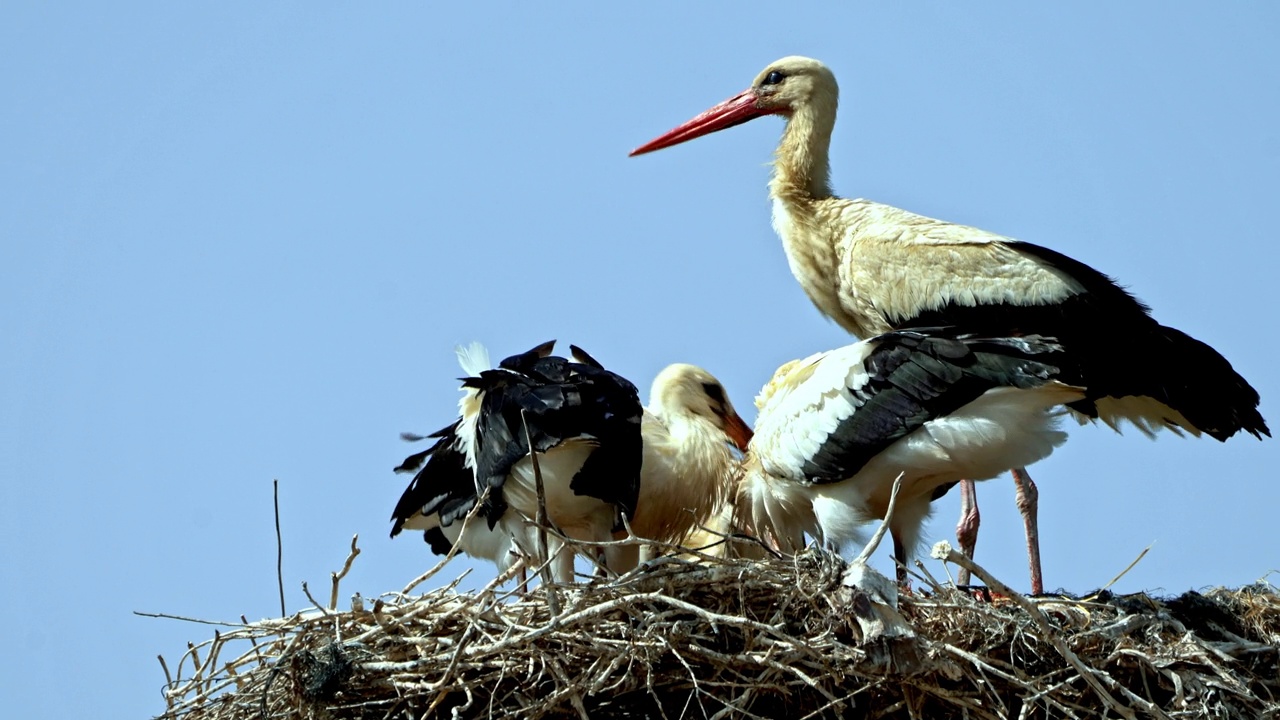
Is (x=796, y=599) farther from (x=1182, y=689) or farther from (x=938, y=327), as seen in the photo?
(x=938, y=327)

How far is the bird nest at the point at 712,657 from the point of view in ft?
19.6

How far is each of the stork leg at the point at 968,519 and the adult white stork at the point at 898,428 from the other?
67cm

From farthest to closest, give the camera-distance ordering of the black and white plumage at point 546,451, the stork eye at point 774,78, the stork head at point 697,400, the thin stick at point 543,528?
the stork eye at point 774,78 → the stork head at point 697,400 → the black and white plumage at point 546,451 → the thin stick at point 543,528

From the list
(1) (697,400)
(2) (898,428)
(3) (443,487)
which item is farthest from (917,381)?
(3) (443,487)

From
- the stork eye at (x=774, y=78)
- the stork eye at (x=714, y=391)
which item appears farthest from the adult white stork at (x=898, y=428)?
the stork eye at (x=774, y=78)

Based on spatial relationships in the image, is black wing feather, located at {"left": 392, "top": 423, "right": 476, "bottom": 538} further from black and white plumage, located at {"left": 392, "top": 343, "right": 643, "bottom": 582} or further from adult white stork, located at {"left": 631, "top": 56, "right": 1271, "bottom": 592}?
adult white stork, located at {"left": 631, "top": 56, "right": 1271, "bottom": 592}

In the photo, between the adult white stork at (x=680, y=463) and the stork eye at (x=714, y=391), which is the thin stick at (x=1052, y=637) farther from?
the stork eye at (x=714, y=391)

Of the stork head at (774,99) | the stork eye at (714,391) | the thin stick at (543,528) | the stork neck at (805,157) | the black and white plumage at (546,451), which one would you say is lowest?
the thin stick at (543,528)

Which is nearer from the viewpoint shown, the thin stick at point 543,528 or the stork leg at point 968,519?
the thin stick at point 543,528

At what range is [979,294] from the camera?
26.6 feet

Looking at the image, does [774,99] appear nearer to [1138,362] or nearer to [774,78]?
[774,78]

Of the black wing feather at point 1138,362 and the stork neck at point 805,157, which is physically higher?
the stork neck at point 805,157

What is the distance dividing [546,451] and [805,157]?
8.61 ft

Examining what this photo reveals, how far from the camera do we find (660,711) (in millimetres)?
6148
